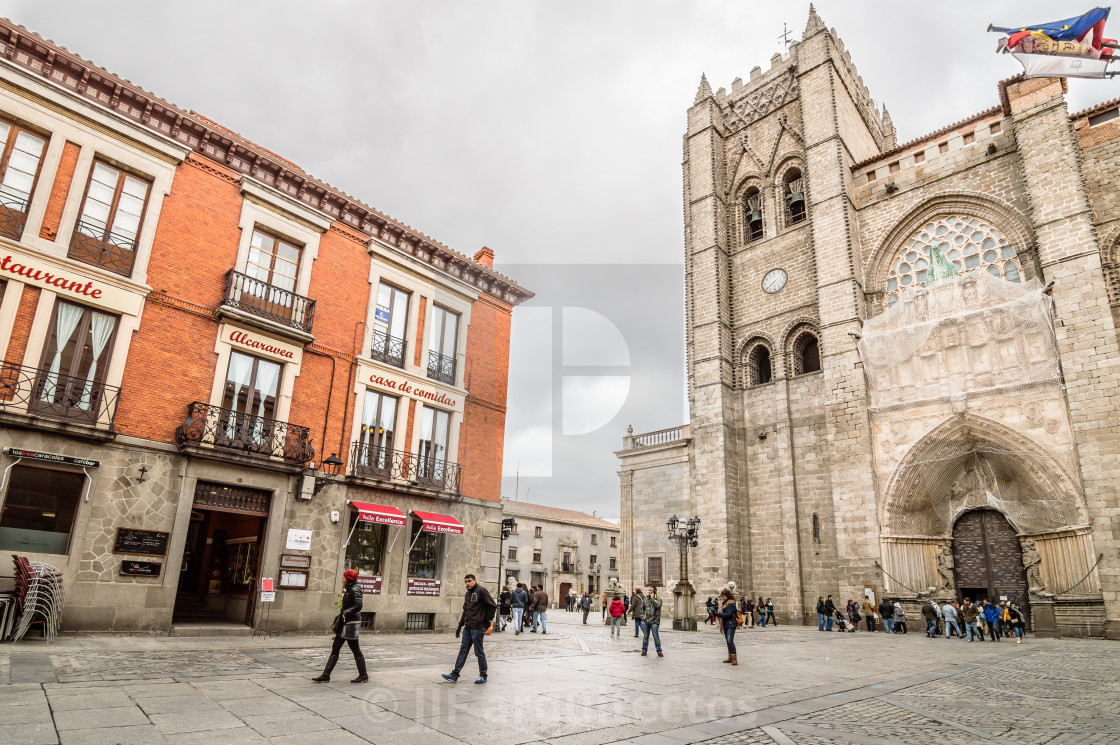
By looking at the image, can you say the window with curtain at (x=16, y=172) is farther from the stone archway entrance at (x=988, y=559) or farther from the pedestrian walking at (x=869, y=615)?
the stone archway entrance at (x=988, y=559)

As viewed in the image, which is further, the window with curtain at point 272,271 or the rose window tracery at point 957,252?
the rose window tracery at point 957,252

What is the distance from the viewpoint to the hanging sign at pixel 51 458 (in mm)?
11062

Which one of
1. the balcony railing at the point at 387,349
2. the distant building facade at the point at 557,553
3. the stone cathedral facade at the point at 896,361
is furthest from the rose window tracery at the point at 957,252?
the distant building facade at the point at 557,553

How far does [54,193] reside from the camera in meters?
12.4

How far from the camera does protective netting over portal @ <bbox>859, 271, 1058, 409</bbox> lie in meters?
19.3

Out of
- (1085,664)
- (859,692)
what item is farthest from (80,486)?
(1085,664)

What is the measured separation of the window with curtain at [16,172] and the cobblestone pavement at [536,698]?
7647mm

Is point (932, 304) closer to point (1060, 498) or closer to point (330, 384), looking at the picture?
point (1060, 498)

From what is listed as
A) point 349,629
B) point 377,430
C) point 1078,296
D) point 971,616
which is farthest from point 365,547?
point 1078,296

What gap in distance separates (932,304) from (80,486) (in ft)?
80.7

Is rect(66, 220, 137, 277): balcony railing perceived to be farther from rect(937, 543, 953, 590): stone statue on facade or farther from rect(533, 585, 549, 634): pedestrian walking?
rect(937, 543, 953, 590): stone statue on facade

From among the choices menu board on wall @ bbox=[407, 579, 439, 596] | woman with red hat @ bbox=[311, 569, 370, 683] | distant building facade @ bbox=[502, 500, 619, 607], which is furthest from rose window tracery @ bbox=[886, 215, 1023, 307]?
distant building facade @ bbox=[502, 500, 619, 607]

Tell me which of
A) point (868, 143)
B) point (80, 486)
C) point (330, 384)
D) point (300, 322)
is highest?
point (868, 143)

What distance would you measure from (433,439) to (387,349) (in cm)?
288
